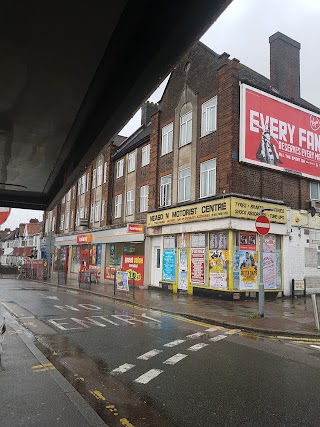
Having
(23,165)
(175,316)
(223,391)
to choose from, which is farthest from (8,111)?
(175,316)

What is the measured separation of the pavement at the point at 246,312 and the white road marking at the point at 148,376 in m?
4.94

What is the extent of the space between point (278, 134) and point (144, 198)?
A: 1025 cm

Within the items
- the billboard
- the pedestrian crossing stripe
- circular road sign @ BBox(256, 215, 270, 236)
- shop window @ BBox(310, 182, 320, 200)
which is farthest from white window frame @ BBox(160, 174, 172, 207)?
the pedestrian crossing stripe

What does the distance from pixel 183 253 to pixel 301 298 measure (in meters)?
6.51

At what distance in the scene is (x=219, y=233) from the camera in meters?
17.9

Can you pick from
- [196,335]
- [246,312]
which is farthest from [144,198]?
[196,335]

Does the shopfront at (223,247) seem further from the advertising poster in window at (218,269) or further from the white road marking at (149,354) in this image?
the white road marking at (149,354)

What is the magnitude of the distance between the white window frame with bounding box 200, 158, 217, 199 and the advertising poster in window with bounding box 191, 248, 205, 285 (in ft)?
9.74

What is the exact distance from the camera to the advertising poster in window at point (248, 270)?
17.3 meters

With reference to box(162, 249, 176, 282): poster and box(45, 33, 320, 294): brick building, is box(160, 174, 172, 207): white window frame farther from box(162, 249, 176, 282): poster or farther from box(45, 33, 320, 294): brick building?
box(162, 249, 176, 282): poster

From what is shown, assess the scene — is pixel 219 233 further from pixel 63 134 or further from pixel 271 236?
pixel 63 134

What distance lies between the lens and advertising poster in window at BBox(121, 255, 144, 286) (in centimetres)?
2374

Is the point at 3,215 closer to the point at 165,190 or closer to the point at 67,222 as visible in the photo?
the point at 165,190

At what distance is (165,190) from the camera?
23.0 m
